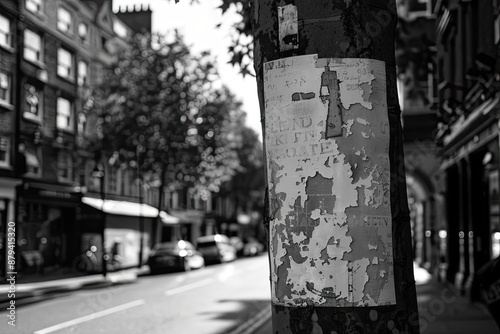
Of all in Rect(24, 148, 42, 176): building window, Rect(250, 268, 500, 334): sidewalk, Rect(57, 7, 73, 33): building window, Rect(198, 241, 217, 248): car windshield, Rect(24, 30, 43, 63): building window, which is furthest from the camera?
Rect(198, 241, 217, 248): car windshield

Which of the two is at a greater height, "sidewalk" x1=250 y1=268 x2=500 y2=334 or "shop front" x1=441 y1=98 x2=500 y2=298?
"shop front" x1=441 y1=98 x2=500 y2=298

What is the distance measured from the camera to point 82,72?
37.4 m

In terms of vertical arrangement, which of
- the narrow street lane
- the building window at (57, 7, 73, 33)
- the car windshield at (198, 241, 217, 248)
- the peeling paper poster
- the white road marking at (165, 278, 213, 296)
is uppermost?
the building window at (57, 7, 73, 33)

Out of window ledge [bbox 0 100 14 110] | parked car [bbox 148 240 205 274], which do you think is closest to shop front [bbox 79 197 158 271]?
parked car [bbox 148 240 205 274]

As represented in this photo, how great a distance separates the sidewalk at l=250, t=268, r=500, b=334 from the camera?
11111 mm

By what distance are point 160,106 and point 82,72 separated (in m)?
4.83

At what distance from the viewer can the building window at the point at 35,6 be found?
100ft

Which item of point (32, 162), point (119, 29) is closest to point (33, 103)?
point (32, 162)

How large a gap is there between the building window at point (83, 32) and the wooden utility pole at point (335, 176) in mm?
35535

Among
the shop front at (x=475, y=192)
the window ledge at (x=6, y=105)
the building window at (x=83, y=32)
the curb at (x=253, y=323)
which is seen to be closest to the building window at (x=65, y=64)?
the building window at (x=83, y=32)

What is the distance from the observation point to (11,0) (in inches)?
1144

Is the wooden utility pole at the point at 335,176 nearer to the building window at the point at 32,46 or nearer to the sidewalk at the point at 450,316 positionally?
the sidewalk at the point at 450,316

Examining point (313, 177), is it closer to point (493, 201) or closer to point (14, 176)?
point (493, 201)

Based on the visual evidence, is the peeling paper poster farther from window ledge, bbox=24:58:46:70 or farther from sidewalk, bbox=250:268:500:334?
window ledge, bbox=24:58:46:70
